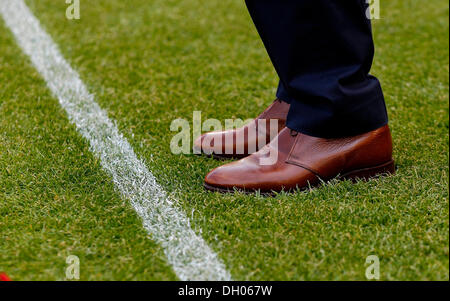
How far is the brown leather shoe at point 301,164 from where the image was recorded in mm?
1615

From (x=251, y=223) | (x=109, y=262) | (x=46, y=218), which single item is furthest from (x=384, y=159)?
(x=46, y=218)

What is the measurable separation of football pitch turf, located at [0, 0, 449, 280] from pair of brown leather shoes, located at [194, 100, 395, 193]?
4cm

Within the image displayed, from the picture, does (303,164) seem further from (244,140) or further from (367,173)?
(244,140)

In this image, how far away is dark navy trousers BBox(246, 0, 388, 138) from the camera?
148cm

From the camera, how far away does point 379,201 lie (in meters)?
1.56

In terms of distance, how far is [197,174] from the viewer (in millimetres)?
1776

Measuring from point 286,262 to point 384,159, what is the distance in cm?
55

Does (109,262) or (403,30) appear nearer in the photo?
(109,262)

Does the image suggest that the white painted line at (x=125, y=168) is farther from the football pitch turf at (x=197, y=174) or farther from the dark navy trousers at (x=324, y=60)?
the dark navy trousers at (x=324, y=60)

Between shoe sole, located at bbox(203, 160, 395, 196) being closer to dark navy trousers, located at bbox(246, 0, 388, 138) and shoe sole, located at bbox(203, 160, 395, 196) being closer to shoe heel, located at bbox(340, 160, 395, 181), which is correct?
shoe heel, located at bbox(340, 160, 395, 181)

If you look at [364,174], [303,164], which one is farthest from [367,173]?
[303,164]

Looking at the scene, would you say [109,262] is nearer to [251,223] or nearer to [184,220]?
[184,220]

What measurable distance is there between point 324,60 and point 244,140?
1.61ft

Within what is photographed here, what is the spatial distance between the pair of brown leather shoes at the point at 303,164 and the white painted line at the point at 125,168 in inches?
7.5
